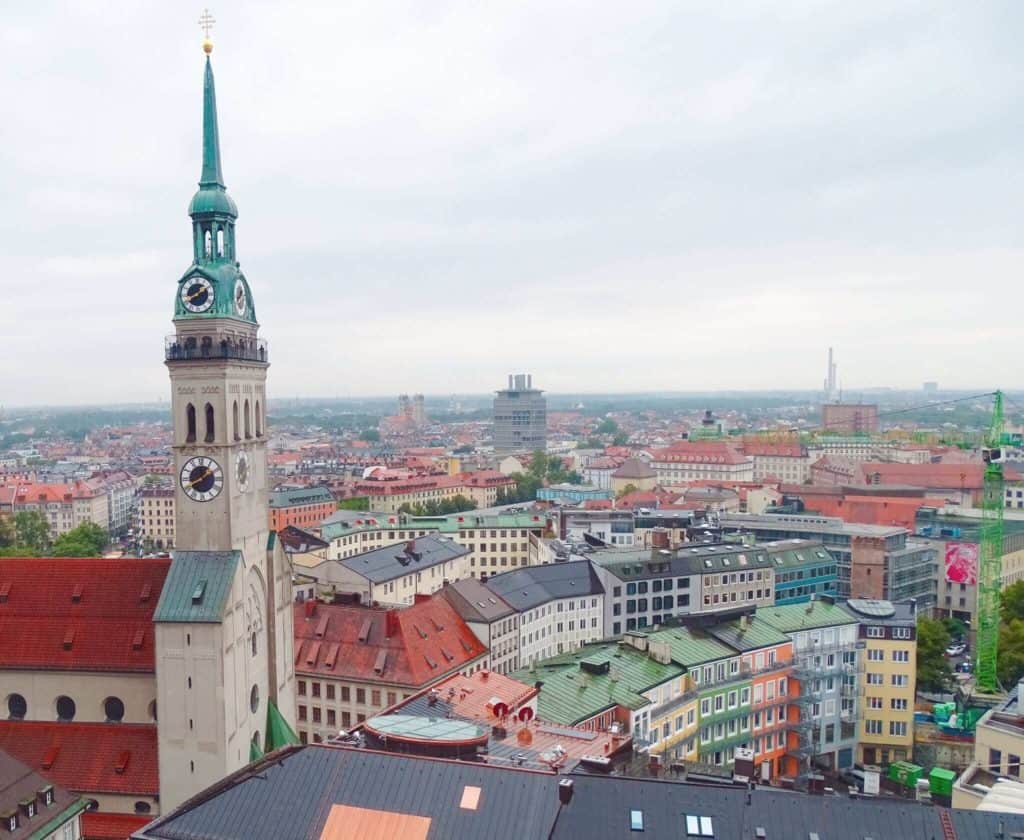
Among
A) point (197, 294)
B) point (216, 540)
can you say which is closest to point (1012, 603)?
point (216, 540)

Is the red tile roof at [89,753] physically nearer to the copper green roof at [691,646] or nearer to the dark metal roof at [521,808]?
the dark metal roof at [521,808]

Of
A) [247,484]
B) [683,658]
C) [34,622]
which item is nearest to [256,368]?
[247,484]

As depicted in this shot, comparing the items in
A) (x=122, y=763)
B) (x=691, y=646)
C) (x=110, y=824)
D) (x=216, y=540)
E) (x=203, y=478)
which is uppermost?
(x=203, y=478)

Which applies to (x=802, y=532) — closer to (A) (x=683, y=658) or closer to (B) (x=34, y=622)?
(A) (x=683, y=658)

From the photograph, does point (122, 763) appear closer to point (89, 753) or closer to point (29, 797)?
point (89, 753)

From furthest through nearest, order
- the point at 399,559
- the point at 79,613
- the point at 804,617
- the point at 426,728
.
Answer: the point at 399,559
the point at 804,617
the point at 79,613
the point at 426,728

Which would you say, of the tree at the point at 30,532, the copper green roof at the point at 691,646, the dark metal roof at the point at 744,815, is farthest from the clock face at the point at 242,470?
the tree at the point at 30,532
